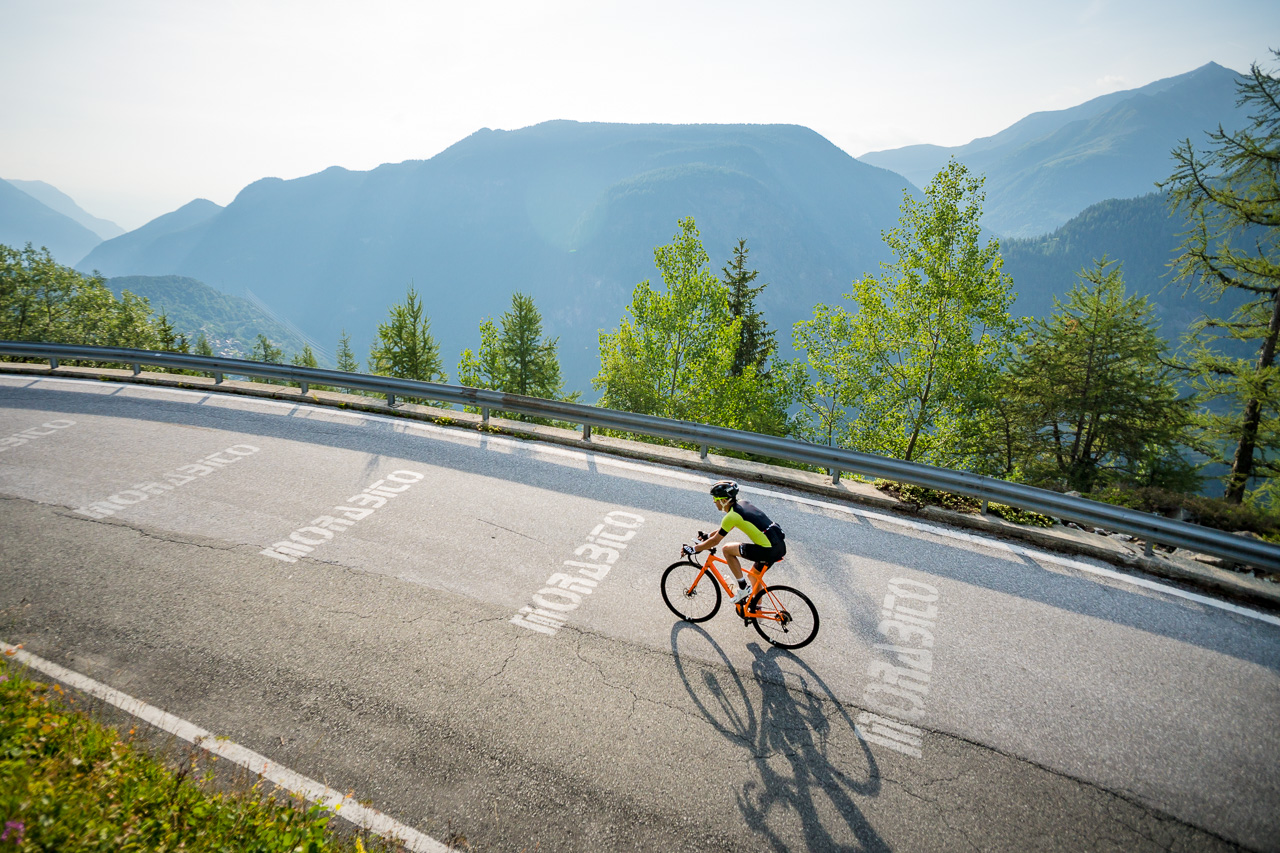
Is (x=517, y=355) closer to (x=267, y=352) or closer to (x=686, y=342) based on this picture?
(x=686, y=342)

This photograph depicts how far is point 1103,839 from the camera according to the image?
13.3 ft

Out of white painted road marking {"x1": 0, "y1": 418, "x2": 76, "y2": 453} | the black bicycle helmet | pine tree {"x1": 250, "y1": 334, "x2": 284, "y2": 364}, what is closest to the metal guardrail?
white painted road marking {"x1": 0, "y1": 418, "x2": 76, "y2": 453}

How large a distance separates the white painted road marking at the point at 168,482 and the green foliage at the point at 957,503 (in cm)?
1109

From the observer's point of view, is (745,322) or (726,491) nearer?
(726,491)

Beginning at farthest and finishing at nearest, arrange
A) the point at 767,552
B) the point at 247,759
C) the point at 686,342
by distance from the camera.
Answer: the point at 686,342
the point at 767,552
the point at 247,759

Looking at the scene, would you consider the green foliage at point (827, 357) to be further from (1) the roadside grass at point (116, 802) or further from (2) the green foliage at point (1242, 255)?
(1) the roadside grass at point (116, 802)

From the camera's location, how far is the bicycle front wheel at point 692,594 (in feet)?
20.3

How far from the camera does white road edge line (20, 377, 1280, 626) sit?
6.79 m

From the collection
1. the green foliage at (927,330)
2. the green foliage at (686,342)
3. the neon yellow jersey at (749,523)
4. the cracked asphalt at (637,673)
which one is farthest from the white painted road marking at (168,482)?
the green foliage at (927,330)

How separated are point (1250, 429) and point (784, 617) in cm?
1764

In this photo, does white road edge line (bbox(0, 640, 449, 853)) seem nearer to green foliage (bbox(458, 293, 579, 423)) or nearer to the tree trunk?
the tree trunk

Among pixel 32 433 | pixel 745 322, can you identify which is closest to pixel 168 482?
pixel 32 433

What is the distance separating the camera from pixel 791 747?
4.66m

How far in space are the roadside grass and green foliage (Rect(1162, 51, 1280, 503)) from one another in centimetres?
2083
